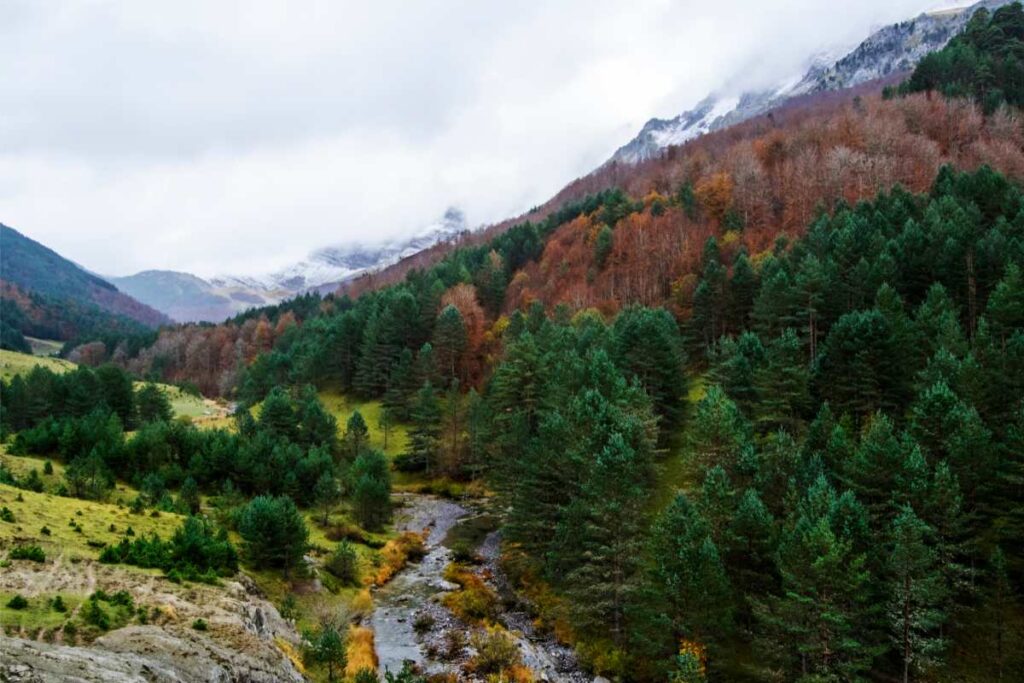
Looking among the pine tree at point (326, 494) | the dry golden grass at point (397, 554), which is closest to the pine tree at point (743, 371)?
the dry golden grass at point (397, 554)

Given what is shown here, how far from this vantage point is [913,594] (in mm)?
34250

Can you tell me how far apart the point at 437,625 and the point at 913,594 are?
3260 centimetres

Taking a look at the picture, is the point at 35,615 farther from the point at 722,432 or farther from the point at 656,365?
the point at 656,365

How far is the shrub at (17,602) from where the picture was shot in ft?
86.8

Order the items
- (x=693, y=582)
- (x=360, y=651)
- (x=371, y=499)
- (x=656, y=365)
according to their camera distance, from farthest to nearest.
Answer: (x=656, y=365)
(x=371, y=499)
(x=360, y=651)
(x=693, y=582)

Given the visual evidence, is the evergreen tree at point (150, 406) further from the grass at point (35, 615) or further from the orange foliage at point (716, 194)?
the orange foliage at point (716, 194)

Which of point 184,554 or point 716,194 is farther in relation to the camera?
point 716,194

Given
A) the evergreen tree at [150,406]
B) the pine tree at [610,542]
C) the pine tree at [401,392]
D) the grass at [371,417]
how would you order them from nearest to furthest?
the pine tree at [610,542], the evergreen tree at [150,406], the grass at [371,417], the pine tree at [401,392]

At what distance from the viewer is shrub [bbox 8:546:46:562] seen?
3238 cm

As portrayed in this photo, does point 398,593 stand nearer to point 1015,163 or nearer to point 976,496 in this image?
point 976,496

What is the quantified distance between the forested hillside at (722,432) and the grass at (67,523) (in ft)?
10.4

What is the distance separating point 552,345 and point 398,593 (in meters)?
43.0

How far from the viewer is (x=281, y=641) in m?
37.5

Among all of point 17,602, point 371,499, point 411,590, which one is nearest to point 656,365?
point 371,499
